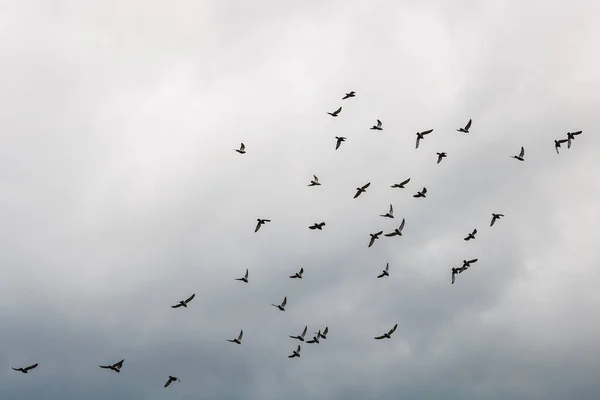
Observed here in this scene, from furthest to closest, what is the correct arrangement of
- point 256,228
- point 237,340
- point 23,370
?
point 237,340, point 256,228, point 23,370

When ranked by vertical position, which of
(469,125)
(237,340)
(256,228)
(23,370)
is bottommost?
(23,370)

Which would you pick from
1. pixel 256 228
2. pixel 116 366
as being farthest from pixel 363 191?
pixel 116 366

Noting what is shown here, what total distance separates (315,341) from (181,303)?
2813 cm

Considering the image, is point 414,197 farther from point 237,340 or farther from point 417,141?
point 237,340

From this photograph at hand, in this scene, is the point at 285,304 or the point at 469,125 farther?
the point at 285,304

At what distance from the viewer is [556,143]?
15088cm

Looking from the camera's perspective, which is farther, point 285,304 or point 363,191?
point 285,304

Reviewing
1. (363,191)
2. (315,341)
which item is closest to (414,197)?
(363,191)

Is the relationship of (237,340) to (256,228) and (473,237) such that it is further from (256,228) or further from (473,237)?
(473,237)

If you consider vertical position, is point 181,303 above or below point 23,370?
above

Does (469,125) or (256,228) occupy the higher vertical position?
(469,125)

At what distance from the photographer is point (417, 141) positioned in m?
152

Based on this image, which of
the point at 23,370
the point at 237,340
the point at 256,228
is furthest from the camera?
the point at 237,340

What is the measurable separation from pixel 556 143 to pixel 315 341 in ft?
186
